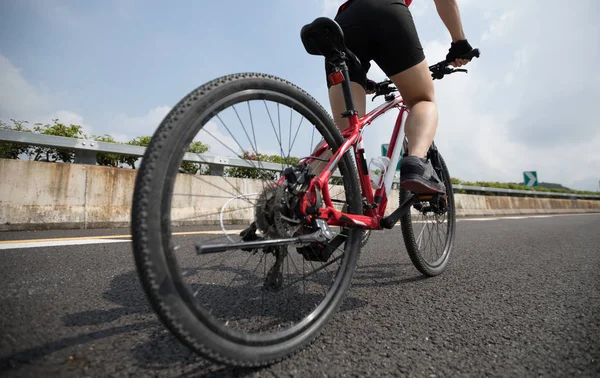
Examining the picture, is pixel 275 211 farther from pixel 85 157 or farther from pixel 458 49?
pixel 85 157

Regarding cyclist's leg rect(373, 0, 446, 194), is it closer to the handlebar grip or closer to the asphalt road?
the handlebar grip

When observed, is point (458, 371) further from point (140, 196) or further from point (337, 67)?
point (337, 67)

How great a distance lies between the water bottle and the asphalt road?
2.20 ft

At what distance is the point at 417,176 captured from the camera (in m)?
1.85

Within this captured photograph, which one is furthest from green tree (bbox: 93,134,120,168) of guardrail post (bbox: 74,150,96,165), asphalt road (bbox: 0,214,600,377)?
asphalt road (bbox: 0,214,600,377)

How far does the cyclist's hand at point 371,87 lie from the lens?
2415mm

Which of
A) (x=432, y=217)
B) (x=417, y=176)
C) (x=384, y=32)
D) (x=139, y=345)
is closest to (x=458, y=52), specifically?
(x=384, y=32)

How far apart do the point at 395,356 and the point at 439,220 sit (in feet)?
6.20

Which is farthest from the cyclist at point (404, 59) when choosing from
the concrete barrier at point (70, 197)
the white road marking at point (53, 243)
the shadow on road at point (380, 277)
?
the white road marking at point (53, 243)

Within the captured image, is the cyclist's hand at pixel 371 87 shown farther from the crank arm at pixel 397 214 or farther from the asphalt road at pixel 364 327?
the asphalt road at pixel 364 327

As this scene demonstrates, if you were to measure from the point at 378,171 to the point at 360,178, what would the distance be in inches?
9.7

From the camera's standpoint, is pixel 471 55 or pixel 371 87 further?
pixel 371 87

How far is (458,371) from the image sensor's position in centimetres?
106

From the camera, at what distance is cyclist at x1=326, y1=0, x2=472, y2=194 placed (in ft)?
6.05
